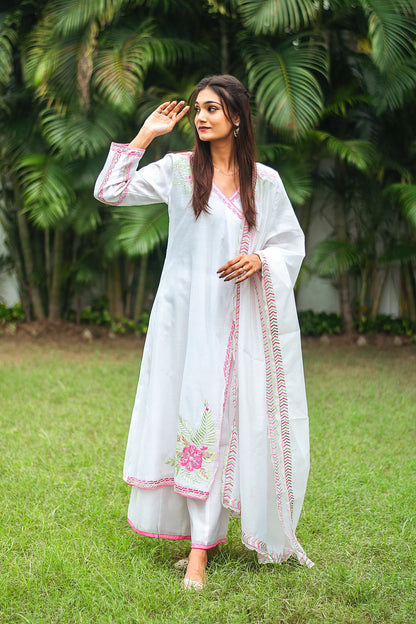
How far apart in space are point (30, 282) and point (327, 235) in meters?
3.27

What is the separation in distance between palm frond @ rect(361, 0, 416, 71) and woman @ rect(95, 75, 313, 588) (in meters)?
3.74

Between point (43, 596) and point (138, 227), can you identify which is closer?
point (43, 596)

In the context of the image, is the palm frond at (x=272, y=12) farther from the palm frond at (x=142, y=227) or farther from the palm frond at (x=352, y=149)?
the palm frond at (x=142, y=227)

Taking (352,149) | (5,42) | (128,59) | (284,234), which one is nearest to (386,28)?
(352,149)

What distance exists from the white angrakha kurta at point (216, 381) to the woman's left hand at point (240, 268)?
0.08 meters

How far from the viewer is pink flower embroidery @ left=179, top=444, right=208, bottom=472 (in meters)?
2.49

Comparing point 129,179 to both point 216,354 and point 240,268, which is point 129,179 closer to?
point 240,268

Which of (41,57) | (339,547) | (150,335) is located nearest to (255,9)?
(41,57)

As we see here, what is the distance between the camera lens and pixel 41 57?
6.30m

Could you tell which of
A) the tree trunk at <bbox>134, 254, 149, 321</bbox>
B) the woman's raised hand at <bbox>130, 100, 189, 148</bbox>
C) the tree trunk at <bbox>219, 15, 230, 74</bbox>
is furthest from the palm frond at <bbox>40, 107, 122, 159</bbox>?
the woman's raised hand at <bbox>130, 100, 189, 148</bbox>

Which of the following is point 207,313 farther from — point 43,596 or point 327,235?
point 327,235

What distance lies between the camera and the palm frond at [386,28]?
582 centimetres

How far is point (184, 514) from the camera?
8.61 feet

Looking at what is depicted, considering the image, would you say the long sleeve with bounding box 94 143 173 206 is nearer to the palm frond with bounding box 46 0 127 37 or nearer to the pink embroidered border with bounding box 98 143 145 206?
the pink embroidered border with bounding box 98 143 145 206
